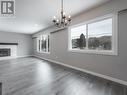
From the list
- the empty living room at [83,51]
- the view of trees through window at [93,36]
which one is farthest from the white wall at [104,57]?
the view of trees through window at [93,36]

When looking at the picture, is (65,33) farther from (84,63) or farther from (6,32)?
(6,32)

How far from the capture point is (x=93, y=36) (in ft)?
12.7

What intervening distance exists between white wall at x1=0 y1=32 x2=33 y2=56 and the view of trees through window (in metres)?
6.85

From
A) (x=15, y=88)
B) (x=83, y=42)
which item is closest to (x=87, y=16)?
(x=83, y=42)

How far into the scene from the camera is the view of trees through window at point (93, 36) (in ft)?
10.9

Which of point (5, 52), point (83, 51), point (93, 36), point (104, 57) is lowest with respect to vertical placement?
point (5, 52)

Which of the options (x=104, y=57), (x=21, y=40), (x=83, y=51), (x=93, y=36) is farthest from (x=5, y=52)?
(x=104, y=57)

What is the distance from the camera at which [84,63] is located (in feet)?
13.2

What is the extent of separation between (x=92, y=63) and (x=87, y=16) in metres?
2.10

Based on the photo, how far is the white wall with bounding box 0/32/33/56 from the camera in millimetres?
8421

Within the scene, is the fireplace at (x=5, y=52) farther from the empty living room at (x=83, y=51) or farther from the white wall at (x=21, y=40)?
the empty living room at (x=83, y=51)

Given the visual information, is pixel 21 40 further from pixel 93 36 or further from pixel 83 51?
pixel 93 36

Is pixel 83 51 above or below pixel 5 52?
above

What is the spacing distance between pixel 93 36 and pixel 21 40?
8189 millimetres
